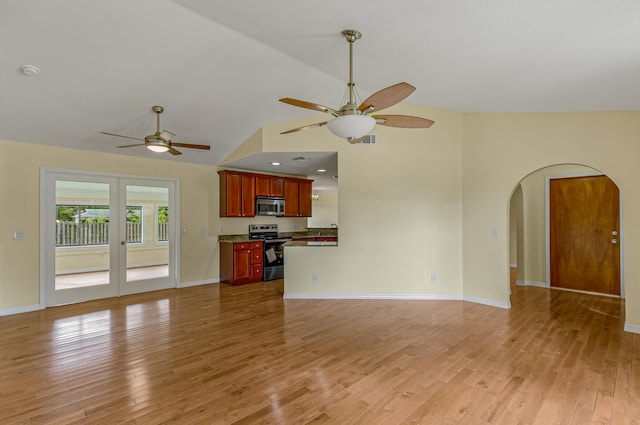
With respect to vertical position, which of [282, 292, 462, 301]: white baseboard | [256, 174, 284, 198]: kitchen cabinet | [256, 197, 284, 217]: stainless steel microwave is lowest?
[282, 292, 462, 301]: white baseboard

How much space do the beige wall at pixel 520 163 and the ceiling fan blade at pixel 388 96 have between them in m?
2.83

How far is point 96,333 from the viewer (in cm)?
366

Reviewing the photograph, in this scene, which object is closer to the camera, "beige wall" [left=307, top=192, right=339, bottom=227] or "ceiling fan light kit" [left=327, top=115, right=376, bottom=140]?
"ceiling fan light kit" [left=327, top=115, right=376, bottom=140]

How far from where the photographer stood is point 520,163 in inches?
171

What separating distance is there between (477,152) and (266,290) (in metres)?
4.12

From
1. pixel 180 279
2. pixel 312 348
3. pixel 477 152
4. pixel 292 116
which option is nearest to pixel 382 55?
pixel 292 116

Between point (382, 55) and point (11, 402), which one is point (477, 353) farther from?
point (11, 402)

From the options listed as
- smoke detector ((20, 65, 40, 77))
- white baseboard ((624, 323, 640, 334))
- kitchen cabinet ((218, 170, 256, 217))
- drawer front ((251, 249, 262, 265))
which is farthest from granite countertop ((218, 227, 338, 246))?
white baseboard ((624, 323, 640, 334))

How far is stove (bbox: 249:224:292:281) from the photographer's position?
6648 millimetres

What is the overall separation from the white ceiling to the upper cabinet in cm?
201

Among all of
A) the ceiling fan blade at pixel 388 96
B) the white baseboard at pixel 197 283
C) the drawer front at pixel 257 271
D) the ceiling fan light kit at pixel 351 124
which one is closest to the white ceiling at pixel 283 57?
the ceiling fan blade at pixel 388 96

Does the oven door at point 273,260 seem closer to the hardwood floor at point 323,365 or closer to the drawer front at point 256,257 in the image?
the drawer front at point 256,257

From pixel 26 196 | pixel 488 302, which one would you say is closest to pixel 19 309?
pixel 26 196

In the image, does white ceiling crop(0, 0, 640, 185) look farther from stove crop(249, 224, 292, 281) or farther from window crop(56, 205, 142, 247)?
stove crop(249, 224, 292, 281)
